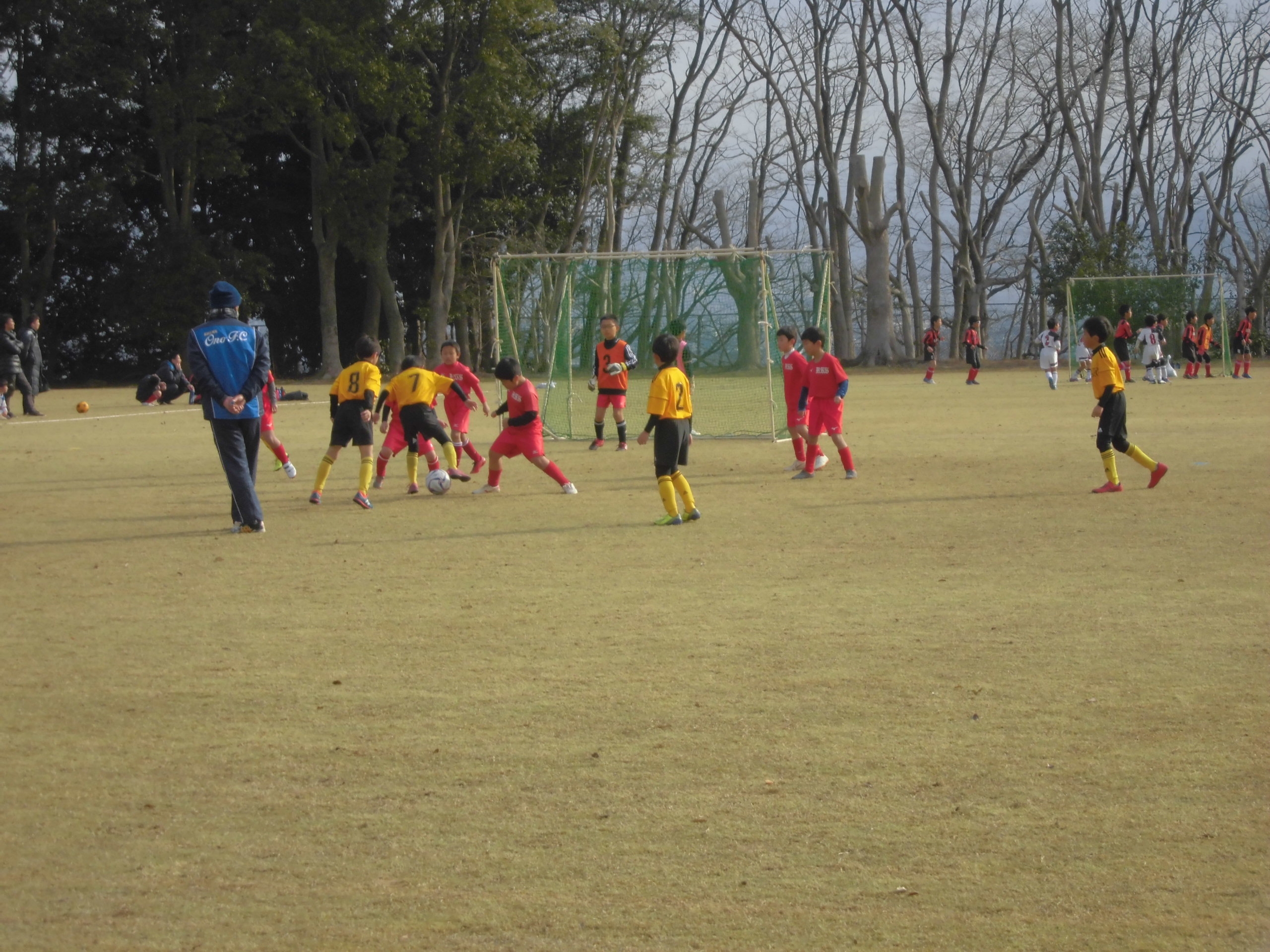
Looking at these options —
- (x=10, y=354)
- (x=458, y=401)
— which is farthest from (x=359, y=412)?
(x=10, y=354)

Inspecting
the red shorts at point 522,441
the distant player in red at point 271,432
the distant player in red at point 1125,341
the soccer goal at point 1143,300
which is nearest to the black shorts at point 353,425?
the distant player in red at point 271,432

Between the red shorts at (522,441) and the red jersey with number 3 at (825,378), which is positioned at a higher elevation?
the red jersey with number 3 at (825,378)

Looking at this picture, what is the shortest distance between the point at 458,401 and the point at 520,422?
1.90 m

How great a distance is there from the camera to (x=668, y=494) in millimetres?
10828

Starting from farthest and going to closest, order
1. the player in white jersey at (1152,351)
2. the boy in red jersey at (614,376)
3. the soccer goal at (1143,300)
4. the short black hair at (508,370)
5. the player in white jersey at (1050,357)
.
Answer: the soccer goal at (1143,300) < the player in white jersey at (1152,351) < the player in white jersey at (1050,357) < the boy in red jersey at (614,376) < the short black hair at (508,370)

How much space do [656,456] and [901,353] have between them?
130 feet

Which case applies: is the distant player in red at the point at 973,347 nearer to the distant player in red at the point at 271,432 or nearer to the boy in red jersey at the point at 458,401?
the boy in red jersey at the point at 458,401

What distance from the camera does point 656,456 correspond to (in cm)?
1084

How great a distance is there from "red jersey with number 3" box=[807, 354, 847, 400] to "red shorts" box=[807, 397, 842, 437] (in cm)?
6

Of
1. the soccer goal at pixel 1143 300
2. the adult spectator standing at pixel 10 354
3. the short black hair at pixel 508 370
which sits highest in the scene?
the soccer goal at pixel 1143 300

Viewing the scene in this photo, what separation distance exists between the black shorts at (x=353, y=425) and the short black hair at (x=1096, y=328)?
6218 millimetres

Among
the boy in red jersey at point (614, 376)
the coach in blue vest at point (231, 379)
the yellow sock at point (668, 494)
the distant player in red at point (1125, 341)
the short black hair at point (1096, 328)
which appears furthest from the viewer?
the distant player in red at point (1125, 341)

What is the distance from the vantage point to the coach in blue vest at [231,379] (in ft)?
33.8

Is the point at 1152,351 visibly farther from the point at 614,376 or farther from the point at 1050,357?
the point at 614,376
